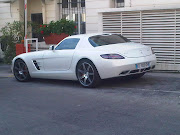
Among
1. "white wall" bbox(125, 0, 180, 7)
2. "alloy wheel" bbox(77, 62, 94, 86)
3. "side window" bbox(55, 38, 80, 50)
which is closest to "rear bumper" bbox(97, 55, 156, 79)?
"alloy wheel" bbox(77, 62, 94, 86)

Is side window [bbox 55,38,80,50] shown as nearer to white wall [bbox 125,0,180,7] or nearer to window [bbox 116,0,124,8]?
white wall [bbox 125,0,180,7]

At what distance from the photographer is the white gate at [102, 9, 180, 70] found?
1061 cm

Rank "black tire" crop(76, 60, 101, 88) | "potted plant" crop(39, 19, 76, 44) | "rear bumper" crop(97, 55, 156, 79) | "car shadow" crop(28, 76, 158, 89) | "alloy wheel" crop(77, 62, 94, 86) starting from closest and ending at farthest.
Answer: "rear bumper" crop(97, 55, 156, 79), "black tire" crop(76, 60, 101, 88), "alloy wheel" crop(77, 62, 94, 86), "car shadow" crop(28, 76, 158, 89), "potted plant" crop(39, 19, 76, 44)

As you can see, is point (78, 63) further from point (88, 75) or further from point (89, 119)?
point (89, 119)

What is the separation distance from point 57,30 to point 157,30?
471 cm

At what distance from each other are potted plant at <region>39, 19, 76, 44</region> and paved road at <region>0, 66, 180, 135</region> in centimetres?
494

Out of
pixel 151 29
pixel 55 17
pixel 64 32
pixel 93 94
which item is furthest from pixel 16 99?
pixel 55 17

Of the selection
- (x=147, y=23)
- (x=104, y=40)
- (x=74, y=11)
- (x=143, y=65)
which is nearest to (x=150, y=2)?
(x=147, y=23)

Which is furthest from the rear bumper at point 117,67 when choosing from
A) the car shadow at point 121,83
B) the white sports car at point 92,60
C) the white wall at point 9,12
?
the white wall at point 9,12

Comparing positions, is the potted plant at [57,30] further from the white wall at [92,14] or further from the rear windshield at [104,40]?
the rear windshield at [104,40]

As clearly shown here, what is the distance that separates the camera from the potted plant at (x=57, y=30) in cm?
1405

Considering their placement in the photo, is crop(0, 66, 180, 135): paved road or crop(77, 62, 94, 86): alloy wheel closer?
crop(0, 66, 180, 135): paved road

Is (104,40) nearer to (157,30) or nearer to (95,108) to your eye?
(157,30)

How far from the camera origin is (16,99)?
25.4ft
